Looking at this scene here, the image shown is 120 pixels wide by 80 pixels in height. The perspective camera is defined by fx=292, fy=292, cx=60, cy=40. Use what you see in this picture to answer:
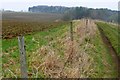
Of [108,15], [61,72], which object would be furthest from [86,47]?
[108,15]

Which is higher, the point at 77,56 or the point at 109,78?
the point at 77,56

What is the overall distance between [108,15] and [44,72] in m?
98.5

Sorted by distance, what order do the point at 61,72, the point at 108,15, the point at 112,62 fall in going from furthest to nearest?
the point at 108,15 → the point at 112,62 → the point at 61,72

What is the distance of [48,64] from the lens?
30.9ft

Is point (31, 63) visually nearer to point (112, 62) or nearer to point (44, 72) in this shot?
point (44, 72)

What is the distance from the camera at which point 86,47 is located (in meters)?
14.0

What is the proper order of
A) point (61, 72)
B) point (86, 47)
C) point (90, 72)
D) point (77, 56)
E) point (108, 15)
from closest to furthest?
point (61, 72), point (90, 72), point (77, 56), point (86, 47), point (108, 15)

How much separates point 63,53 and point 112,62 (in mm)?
2497

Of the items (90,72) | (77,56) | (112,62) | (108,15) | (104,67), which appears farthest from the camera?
(108,15)

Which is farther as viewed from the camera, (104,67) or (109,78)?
(104,67)

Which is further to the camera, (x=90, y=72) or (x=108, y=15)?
(x=108, y=15)

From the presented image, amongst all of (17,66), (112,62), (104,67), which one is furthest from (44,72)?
(112,62)

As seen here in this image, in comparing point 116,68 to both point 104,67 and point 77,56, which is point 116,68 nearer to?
point 104,67

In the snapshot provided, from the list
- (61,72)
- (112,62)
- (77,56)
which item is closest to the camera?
(61,72)
